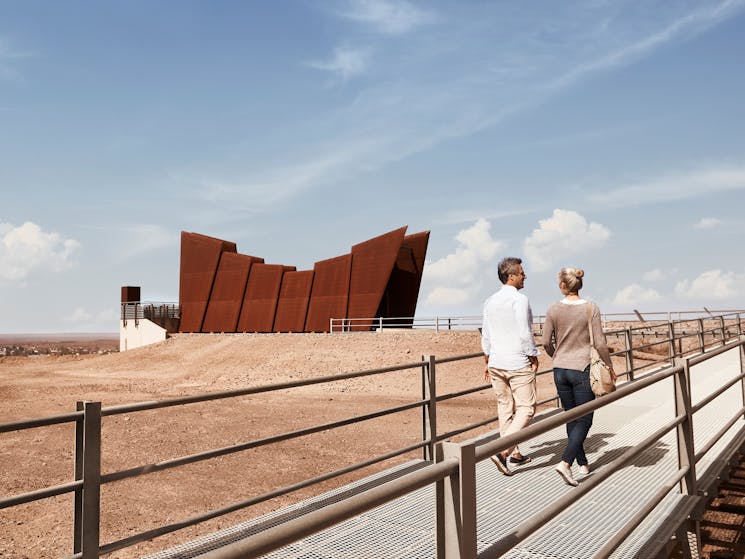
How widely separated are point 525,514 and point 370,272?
31.3 m

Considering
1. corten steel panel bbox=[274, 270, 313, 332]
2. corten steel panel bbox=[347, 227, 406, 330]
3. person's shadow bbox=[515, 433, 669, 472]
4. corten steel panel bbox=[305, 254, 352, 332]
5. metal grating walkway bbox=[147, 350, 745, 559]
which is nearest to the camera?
metal grating walkway bbox=[147, 350, 745, 559]

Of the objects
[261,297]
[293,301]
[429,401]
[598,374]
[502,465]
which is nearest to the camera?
[598,374]

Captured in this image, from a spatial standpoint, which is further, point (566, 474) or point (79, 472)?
point (566, 474)

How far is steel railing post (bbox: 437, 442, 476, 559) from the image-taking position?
189cm

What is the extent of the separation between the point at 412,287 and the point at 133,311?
2512 centimetres

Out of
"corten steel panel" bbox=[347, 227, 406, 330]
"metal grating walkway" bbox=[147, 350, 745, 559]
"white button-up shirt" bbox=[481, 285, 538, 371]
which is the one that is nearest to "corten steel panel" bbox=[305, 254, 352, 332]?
"corten steel panel" bbox=[347, 227, 406, 330]

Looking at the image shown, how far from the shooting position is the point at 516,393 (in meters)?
5.30

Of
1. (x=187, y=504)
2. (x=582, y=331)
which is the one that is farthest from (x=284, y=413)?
(x=582, y=331)

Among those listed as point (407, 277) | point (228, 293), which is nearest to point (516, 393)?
point (407, 277)

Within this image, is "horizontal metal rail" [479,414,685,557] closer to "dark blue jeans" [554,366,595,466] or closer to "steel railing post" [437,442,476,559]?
"steel railing post" [437,442,476,559]

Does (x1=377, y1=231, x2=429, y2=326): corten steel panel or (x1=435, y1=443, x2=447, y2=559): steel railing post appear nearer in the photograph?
(x1=435, y1=443, x2=447, y2=559): steel railing post

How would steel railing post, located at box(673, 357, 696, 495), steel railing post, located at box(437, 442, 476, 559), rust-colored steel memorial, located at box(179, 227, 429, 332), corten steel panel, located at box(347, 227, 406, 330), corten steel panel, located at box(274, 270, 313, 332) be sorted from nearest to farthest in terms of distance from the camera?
steel railing post, located at box(437, 442, 476, 559) < steel railing post, located at box(673, 357, 696, 495) < corten steel panel, located at box(347, 227, 406, 330) < rust-colored steel memorial, located at box(179, 227, 429, 332) < corten steel panel, located at box(274, 270, 313, 332)

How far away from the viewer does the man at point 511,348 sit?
17.1ft

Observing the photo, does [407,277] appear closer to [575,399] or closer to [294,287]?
[294,287]
